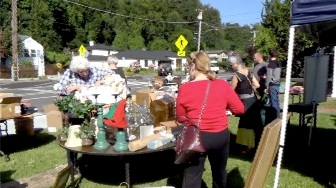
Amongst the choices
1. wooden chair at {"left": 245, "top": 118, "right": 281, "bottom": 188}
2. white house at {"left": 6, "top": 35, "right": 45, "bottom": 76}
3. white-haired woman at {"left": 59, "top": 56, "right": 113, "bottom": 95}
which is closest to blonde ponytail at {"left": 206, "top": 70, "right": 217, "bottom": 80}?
wooden chair at {"left": 245, "top": 118, "right": 281, "bottom": 188}

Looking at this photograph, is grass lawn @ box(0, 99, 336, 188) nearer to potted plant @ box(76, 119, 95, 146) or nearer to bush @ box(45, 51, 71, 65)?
potted plant @ box(76, 119, 95, 146)

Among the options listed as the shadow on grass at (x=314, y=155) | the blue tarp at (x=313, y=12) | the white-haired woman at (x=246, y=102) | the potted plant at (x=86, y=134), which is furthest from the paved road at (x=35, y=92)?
the blue tarp at (x=313, y=12)

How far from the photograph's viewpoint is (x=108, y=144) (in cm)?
420

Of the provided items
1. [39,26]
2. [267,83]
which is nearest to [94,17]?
[39,26]

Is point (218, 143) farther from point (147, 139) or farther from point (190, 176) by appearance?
point (147, 139)

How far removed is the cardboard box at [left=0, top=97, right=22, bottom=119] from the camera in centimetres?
613

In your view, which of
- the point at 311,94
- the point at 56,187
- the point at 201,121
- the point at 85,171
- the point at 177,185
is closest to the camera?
the point at 201,121

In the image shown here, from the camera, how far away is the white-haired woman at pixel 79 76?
5.16 metres

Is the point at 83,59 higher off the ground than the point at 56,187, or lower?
higher

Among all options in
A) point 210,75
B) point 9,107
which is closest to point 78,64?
point 9,107

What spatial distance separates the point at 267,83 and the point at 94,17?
85.6 metres

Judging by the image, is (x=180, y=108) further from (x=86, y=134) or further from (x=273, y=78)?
(x=273, y=78)

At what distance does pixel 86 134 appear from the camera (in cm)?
427

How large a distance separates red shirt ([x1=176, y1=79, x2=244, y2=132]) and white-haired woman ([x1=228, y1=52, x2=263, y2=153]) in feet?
9.00
